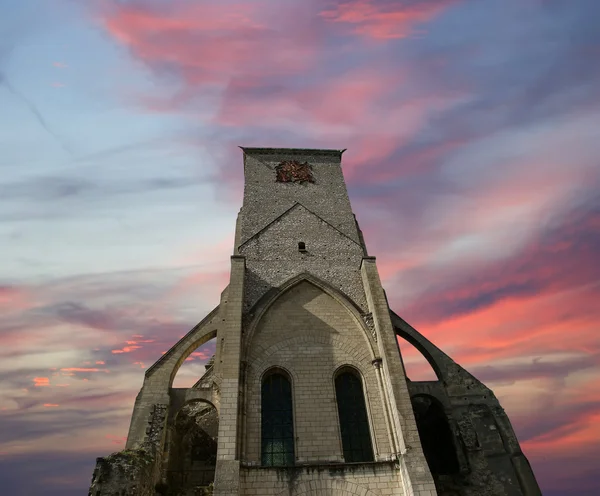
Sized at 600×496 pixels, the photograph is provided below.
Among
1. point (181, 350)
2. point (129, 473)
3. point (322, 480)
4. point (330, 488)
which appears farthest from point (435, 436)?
point (129, 473)

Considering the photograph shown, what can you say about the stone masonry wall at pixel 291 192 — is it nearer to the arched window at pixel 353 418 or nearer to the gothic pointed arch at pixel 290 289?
the gothic pointed arch at pixel 290 289

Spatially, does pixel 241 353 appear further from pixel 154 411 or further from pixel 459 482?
pixel 459 482

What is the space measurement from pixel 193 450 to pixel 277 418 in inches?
127

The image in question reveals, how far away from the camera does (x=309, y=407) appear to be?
39.0 feet

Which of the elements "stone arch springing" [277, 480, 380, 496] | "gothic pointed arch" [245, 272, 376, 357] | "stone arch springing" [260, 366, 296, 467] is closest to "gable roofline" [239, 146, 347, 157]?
"gothic pointed arch" [245, 272, 376, 357]

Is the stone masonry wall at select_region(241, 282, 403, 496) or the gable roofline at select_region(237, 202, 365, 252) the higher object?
the gable roofline at select_region(237, 202, 365, 252)

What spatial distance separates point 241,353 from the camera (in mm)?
12492

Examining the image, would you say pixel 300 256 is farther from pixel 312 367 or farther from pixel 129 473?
pixel 129 473

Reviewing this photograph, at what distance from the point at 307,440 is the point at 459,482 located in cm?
504

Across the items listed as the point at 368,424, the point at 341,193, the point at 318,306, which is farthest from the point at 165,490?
the point at 341,193

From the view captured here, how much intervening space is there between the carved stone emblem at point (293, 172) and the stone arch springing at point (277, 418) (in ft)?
33.5

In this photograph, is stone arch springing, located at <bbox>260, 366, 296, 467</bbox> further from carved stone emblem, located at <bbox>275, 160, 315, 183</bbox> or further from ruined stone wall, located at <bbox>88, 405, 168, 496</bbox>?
carved stone emblem, located at <bbox>275, 160, 315, 183</bbox>

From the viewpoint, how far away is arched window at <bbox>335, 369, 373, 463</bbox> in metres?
11.5

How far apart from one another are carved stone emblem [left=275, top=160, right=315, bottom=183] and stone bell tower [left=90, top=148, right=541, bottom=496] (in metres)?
4.49
